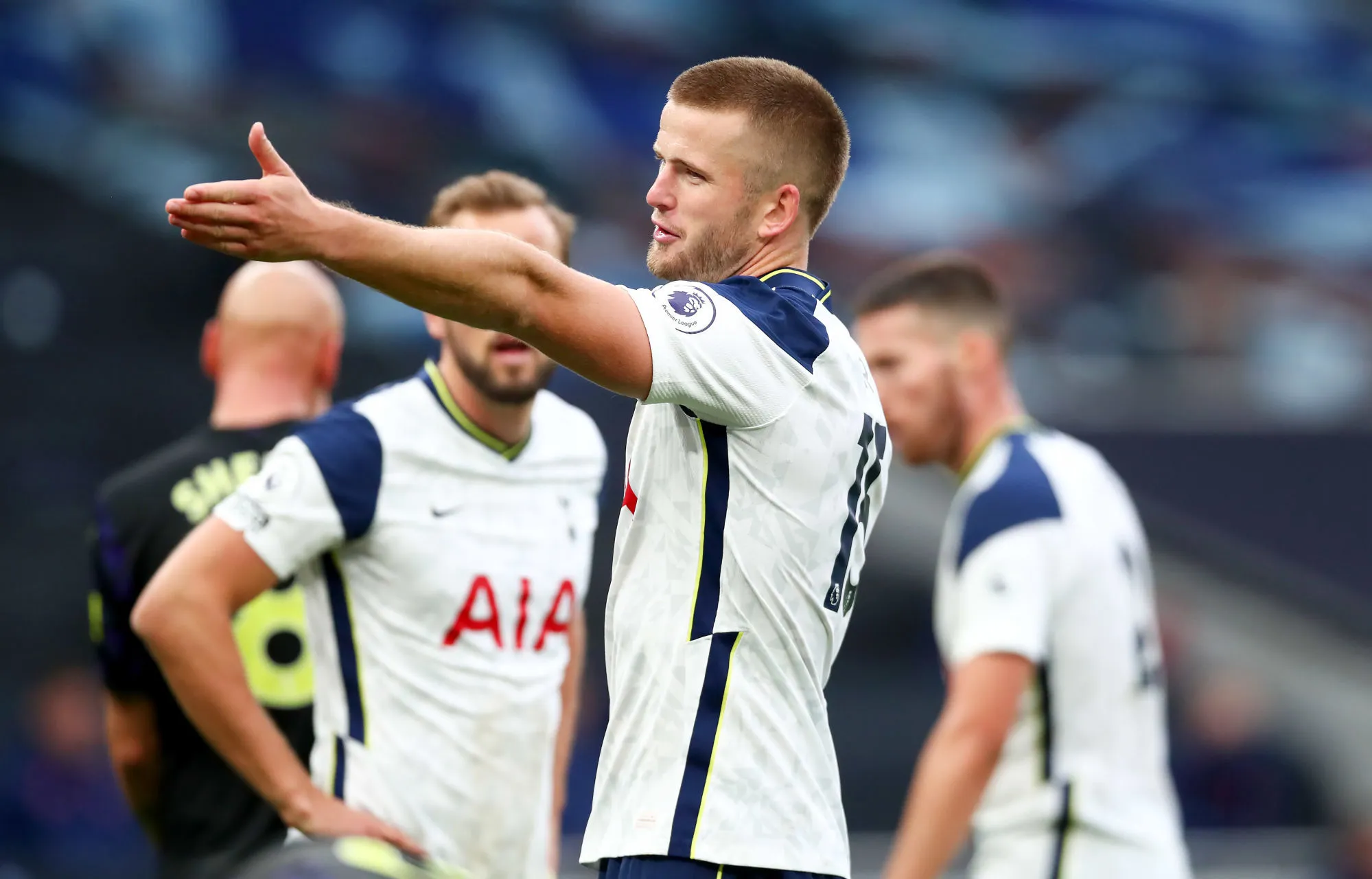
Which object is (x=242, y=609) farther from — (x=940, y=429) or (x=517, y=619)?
(x=940, y=429)

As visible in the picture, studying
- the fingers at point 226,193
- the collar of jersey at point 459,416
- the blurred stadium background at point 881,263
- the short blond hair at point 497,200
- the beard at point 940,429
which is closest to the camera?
the fingers at point 226,193

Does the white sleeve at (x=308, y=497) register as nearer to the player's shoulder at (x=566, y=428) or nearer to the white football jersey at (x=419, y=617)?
the white football jersey at (x=419, y=617)

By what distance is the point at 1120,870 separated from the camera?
451 cm

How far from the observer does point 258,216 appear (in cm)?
254

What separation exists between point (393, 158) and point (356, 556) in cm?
872

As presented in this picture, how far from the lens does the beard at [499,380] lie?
425 cm

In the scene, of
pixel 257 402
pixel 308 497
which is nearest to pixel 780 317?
pixel 308 497

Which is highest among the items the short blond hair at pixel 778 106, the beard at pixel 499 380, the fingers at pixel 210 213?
the short blond hair at pixel 778 106

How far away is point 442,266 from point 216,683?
1662 millimetres

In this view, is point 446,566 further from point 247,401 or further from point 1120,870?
point 1120,870

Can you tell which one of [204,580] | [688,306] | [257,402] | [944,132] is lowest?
[204,580]

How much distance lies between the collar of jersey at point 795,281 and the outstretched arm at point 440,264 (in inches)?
17.3

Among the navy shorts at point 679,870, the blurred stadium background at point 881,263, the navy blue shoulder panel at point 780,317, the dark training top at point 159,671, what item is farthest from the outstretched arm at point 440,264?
the blurred stadium background at point 881,263

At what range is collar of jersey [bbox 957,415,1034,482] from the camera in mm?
4910
